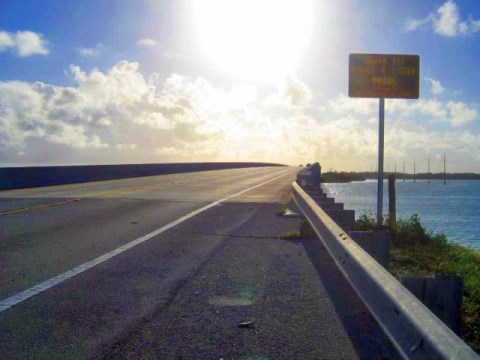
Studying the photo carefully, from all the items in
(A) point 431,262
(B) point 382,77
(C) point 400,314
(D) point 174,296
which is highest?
(B) point 382,77

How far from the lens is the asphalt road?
5602mm

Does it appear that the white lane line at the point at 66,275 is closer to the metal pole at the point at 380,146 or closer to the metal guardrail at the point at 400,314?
the metal guardrail at the point at 400,314

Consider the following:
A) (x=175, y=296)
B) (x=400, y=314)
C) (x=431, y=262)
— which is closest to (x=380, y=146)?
(x=431, y=262)

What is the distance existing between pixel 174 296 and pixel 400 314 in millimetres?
3597

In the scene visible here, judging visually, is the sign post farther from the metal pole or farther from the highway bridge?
the highway bridge

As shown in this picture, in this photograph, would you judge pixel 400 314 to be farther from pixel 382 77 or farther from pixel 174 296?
pixel 382 77

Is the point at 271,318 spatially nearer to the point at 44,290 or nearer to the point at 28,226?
the point at 44,290

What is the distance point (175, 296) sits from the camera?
7.40 meters

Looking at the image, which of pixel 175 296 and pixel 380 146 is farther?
pixel 380 146

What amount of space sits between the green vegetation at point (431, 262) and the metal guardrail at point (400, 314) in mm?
1199

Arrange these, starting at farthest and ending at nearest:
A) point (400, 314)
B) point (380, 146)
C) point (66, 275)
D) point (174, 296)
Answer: point (380, 146)
point (66, 275)
point (174, 296)
point (400, 314)

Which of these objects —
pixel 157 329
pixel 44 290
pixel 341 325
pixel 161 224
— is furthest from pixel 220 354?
pixel 161 224

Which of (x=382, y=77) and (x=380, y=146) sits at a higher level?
(x=382, y=77)

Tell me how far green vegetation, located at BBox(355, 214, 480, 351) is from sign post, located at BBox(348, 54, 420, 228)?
1.44 m
